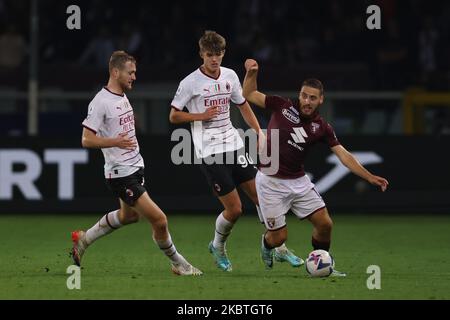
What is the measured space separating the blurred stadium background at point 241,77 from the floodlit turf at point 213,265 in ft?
1.12

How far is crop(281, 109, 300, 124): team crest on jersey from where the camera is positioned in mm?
11719

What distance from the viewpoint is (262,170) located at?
472 inches

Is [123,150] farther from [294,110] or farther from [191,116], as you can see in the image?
[294,110]

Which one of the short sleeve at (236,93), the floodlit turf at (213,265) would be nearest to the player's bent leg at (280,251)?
the floodlit turf at (213,265)

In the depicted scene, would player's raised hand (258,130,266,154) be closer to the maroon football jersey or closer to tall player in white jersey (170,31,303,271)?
tall player in white jersey (170,31,303,271)

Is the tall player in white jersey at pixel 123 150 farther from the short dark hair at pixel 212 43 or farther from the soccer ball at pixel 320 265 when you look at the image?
the soccer ball at pixel 320 265

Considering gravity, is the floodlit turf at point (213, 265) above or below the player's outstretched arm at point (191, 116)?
below

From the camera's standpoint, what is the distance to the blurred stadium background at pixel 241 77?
61.4ft

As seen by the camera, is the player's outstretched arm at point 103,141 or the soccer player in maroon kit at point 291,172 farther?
the soccer player in maroon kit at point 291,172

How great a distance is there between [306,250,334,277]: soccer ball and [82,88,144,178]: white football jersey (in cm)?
183

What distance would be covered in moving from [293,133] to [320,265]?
131cm
